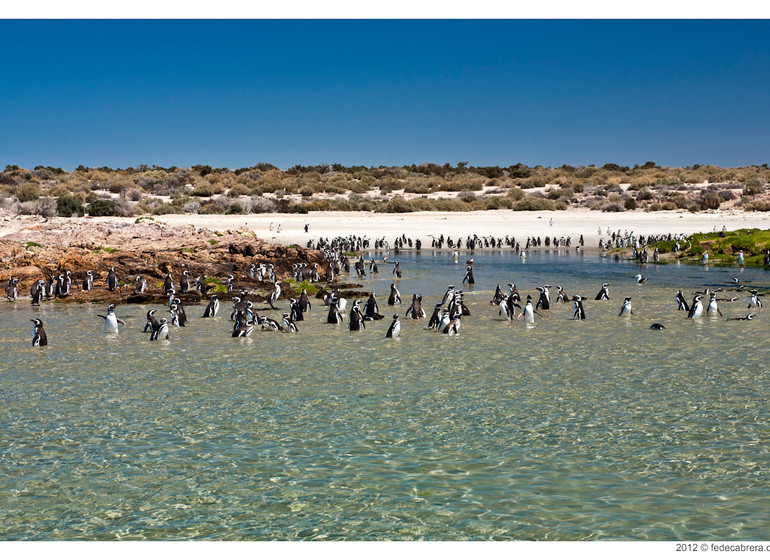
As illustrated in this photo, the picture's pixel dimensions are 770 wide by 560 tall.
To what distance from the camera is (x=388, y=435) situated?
9.99 meters

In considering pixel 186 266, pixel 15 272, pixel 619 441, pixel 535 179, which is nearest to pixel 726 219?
pixel 535 179

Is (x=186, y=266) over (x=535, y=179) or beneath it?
beneath

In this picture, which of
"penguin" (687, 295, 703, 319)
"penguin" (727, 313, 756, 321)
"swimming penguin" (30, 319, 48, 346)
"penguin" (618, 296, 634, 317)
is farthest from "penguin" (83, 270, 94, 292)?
"penguin" (727, 313, 756, 321)

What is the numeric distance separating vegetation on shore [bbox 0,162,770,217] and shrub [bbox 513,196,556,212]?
0.09m

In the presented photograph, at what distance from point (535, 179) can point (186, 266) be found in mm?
69198

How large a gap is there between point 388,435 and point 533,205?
2538 inches

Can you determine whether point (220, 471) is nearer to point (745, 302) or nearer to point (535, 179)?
point (745, 302)

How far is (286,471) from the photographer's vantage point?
8.80 m

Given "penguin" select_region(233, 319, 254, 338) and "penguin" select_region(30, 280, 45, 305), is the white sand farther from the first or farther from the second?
"penguin" select_region(233, 319, 254, 338)

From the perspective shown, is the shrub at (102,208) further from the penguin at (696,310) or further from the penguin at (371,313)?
the penguin at (696,310)

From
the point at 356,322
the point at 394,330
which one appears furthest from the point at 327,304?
the point at 394,330

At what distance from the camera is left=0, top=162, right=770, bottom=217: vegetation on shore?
215 ft

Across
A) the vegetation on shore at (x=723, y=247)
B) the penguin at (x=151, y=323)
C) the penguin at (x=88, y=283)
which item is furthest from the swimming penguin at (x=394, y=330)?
the vegetation on shore at (x=723, y=247)
